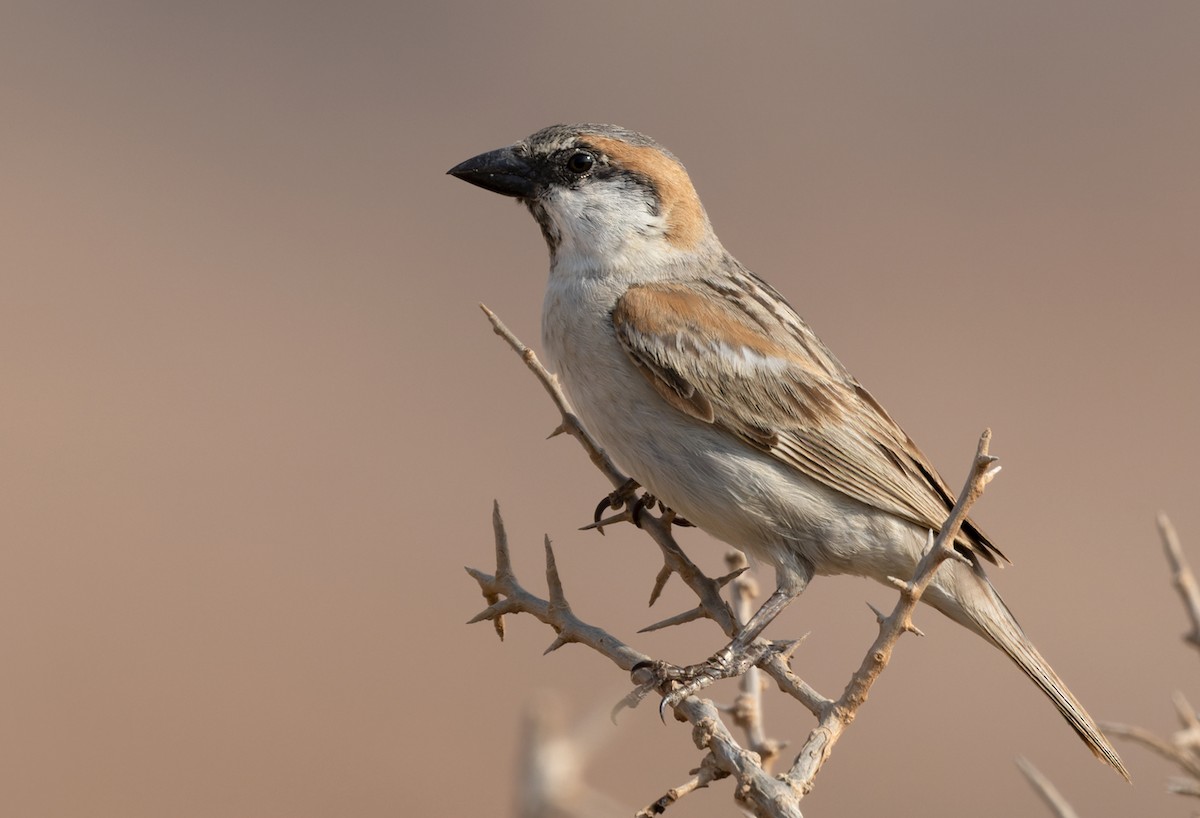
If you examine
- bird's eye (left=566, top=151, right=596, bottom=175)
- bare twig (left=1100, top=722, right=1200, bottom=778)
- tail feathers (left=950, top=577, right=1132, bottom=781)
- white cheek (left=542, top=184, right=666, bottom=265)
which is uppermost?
bird's eye (left=566, top=151, right=596, bottom=175)

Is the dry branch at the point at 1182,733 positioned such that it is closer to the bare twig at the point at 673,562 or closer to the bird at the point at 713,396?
the bare twig at the point at 673,562

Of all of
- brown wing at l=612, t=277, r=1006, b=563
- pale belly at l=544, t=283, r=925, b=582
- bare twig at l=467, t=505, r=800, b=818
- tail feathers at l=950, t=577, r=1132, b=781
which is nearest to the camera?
bare twig at l=467, t=505, r=800, b=818

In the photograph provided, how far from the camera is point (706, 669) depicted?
11.0 ft

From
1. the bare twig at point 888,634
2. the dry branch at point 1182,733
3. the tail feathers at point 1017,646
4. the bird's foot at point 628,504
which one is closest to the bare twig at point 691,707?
the bare twig at point 888,634

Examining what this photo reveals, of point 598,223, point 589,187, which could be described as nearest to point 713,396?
point 598,223

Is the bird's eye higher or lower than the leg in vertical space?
higher

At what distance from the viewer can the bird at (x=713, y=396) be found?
156 inches

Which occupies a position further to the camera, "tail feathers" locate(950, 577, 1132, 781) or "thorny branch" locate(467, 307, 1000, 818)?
"tail feathers" locate(950, 577, 1132, 781)

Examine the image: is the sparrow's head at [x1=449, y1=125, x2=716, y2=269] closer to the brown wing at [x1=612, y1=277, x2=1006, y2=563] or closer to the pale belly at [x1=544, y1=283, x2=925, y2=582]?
the brown wing at [x1=612, y1=277, x2=1006, y2=563]

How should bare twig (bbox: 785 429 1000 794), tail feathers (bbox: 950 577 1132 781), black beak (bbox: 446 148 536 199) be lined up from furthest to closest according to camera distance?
black beak (bbox: 446 148 536 199) → tail feathers (bbox: 950 577 1132 781) → bare twig (bbox: 785 429 1000 794)

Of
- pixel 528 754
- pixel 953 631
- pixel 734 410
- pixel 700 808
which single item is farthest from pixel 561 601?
pixel 953 631

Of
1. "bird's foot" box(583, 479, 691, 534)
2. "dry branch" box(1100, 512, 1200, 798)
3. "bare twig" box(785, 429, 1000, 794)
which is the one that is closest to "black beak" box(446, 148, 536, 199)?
"bird's foot" box(583, 479, 691, 534)

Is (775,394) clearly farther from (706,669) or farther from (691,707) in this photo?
(691,707)

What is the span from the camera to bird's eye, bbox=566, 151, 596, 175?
441 cm
